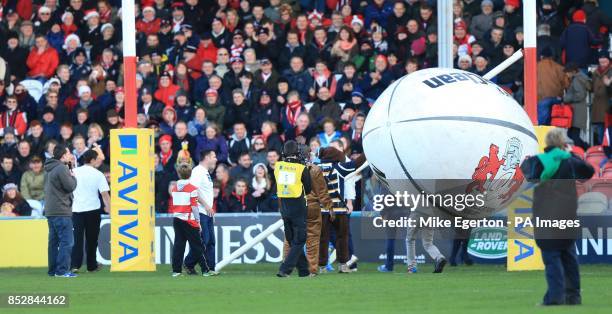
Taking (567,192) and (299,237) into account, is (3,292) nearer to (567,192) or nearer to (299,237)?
(299,237)

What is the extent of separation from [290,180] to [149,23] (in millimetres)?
10640

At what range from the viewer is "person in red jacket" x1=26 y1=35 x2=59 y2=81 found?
26969mm

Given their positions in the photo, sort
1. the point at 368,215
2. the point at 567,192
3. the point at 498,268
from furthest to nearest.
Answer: the point at 368,215 → the point at 498,268 → the point at 567,192

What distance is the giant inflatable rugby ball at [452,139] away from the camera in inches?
581

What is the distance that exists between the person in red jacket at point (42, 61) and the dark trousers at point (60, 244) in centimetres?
880

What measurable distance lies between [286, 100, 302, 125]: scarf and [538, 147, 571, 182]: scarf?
37.1 ft

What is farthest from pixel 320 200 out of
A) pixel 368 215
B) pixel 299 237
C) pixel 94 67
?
pixel 94 67

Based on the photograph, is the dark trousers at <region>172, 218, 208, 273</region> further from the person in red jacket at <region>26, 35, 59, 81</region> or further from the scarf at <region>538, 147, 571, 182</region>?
the person in red jacket at <region>26, 35, 59, 81</region>

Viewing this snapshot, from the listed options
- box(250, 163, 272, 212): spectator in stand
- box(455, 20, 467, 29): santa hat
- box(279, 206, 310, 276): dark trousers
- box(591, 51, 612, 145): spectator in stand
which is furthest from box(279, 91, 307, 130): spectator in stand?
box(279, 206, 310, 276): dark trousers

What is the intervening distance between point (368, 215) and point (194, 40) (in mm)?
6934

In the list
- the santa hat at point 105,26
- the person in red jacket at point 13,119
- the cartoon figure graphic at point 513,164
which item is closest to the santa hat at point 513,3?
the santa hat at point 105,26

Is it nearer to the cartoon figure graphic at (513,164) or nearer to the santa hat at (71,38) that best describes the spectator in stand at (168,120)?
the santa hat at (71,38)

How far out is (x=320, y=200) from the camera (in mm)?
18484

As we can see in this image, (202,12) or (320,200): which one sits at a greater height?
(202,12)
